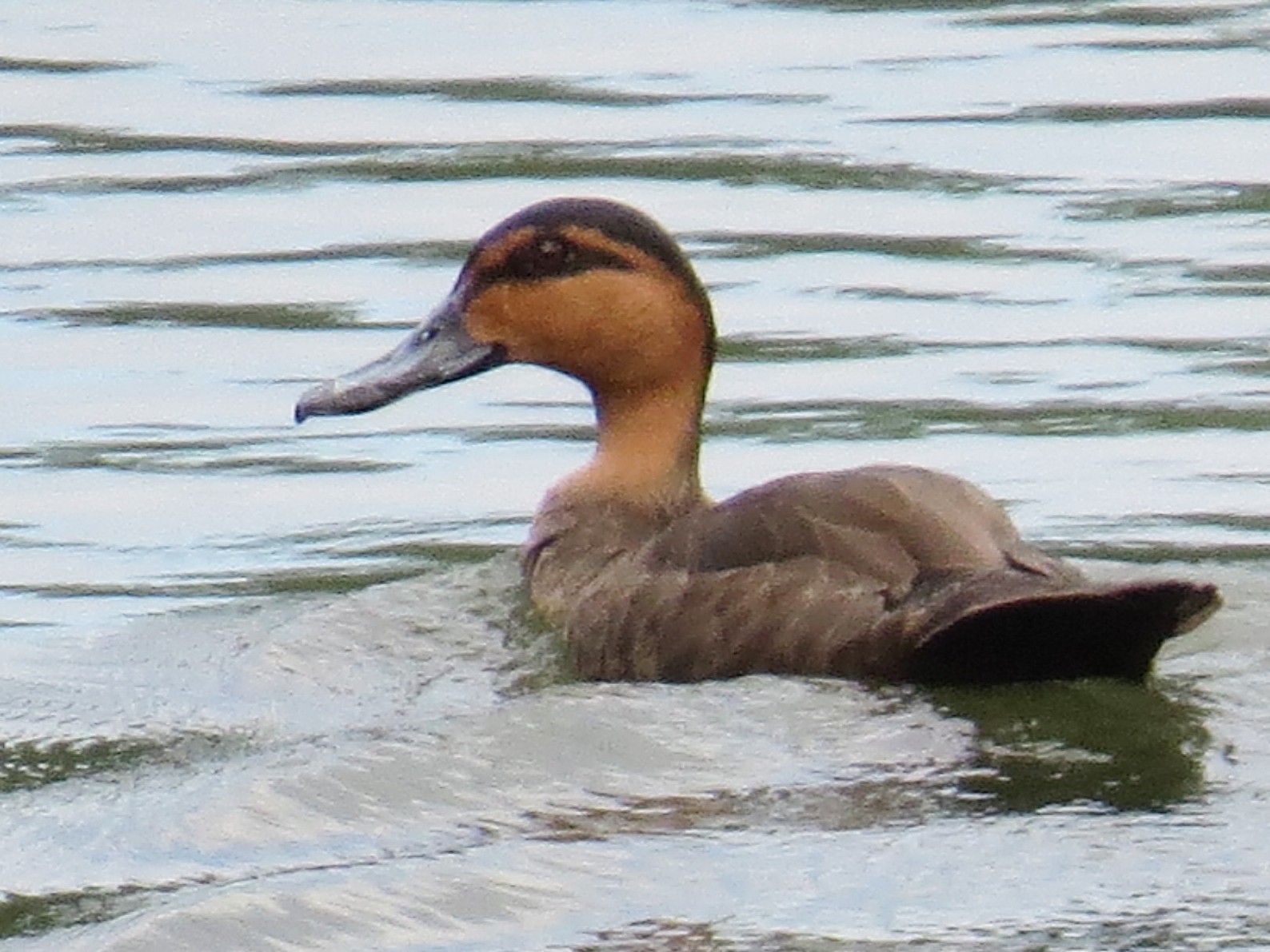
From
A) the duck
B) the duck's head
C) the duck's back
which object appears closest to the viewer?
the duck's back

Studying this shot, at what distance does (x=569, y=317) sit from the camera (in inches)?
404

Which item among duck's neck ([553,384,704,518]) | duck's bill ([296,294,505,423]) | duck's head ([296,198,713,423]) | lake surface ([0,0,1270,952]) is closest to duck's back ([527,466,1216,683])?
lake surface ([0,0,1270,952])

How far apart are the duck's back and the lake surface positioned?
0.40 ft

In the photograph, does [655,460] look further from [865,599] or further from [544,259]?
[865,599]

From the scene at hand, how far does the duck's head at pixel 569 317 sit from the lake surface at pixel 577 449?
538 millimetres

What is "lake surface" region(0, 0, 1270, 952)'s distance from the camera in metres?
7.37

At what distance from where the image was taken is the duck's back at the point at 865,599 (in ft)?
27.3

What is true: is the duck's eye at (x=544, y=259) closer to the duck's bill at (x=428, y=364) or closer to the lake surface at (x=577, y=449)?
the duck's bill at (x=428, y=364)

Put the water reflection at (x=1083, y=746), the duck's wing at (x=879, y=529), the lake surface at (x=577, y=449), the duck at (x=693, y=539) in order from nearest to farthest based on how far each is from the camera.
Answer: the lake surface at (x=577, y=449) → the water reflection at (x=1083, y=746) → the duck at (x=693, y=539) → the duck's wing at (x=879, y=529)

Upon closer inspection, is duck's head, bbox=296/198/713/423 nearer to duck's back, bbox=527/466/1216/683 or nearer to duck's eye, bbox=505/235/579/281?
duck's eye, bbox=505/235/579/281

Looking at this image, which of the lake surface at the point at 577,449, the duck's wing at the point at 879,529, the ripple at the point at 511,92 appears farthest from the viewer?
the ripple at the point at 511,92

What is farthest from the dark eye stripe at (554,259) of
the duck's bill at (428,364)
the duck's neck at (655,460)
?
the duck's neck at (655,460)

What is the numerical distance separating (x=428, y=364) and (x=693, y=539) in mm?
1376

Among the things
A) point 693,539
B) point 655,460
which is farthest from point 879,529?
point 655,460
